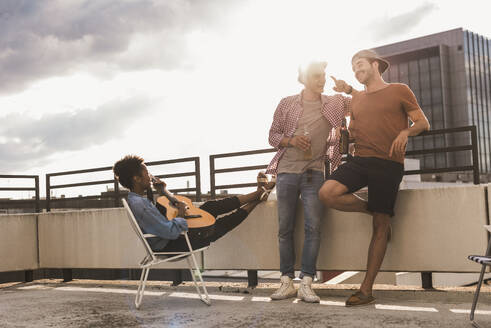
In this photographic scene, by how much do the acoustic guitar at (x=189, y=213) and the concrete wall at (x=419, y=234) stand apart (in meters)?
1.15

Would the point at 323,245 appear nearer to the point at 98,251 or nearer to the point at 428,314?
the point at 428,314

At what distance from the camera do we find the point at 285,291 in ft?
17.9

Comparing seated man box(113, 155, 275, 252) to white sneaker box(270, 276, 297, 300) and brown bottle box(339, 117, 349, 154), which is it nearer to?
white sneaker box(270, 276, 297, 300)

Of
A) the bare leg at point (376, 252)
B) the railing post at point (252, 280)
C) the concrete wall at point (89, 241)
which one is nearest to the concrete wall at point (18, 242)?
the concrete wall at point (89, 241)

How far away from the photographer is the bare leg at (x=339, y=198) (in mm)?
5031

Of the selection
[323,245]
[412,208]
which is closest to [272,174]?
[323,245]

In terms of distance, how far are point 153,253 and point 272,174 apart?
4.88ft

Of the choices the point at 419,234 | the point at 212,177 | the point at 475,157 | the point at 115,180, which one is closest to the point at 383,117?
the point at 419,234

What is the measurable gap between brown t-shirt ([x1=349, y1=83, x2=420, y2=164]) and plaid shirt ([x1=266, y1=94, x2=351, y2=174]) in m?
0.30

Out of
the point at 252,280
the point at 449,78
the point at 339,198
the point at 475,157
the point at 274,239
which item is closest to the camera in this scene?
the point at 339,198

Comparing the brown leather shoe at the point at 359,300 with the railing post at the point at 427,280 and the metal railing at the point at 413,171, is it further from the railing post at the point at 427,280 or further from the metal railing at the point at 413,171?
the metal railing at the point at 413,171

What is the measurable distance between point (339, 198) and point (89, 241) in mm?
4387

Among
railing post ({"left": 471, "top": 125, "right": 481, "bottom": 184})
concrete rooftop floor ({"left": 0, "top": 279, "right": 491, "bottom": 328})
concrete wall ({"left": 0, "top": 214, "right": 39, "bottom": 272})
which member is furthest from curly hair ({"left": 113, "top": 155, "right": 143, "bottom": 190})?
concrete wall ({"left": 0, "top": 214, "right": 39, "bottom": 272})

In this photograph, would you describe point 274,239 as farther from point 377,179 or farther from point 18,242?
point 18,242
